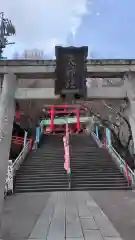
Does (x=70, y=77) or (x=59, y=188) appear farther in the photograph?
(x=59, y=188)

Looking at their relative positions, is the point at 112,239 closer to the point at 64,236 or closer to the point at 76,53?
the point at 64,236

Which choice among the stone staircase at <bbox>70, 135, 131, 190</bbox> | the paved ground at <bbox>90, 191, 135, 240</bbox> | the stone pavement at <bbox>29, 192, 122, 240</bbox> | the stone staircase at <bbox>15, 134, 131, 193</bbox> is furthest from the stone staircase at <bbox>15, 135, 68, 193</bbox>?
the stone pavement at <bbox>29, 192, 122, 240</bbox>

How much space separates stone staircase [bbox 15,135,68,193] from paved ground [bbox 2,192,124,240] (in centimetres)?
420

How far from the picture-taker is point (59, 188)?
55.3 feet

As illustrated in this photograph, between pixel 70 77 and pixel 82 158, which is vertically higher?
pixel 70 77

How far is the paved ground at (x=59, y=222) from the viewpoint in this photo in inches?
265

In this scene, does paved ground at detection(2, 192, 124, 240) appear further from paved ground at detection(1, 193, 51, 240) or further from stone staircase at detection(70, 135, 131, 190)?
stone staircase at detection(70, 135, 131, 190)

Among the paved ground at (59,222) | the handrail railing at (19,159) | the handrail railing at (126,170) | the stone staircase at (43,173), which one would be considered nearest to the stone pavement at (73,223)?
the paved ground at (59,222)

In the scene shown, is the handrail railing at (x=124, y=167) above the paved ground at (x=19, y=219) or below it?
above

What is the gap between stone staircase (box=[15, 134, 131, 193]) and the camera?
17.0 metres

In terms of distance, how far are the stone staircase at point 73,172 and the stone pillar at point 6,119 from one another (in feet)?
36.4

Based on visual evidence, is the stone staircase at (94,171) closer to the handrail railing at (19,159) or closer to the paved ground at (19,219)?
the handrail railing at (19,159)

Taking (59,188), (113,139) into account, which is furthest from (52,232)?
(113,139)

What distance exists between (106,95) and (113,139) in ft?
71.1
